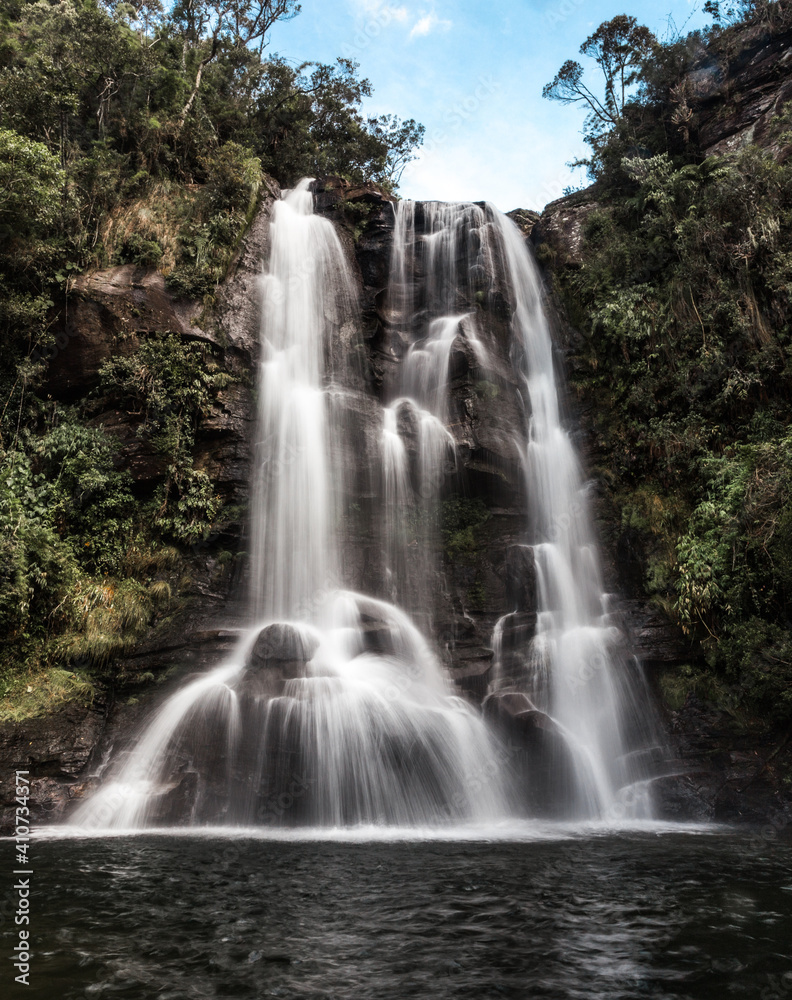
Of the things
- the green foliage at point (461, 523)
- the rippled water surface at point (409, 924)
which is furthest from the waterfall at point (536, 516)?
the rippled water surface at point (409, 924)

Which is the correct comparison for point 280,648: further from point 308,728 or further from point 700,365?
point 700,365

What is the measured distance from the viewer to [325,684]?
8.90 metres

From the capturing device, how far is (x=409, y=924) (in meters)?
4.18

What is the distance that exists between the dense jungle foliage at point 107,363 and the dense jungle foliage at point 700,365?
9135 mm

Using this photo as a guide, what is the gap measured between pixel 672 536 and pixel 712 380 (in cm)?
359

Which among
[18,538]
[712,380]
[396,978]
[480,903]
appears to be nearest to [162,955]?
[396,978]

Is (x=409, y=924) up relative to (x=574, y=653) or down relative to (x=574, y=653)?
down

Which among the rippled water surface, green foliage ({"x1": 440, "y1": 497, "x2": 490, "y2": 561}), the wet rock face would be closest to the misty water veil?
the wet rock face

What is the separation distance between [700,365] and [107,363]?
12709 mm

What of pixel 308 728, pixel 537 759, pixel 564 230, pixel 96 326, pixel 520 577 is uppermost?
pixel 564 230

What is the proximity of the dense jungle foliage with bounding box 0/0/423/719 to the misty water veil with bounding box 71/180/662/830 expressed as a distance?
1.67 metres

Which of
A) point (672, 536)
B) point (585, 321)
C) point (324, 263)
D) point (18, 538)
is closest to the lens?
A: point (18, 538)

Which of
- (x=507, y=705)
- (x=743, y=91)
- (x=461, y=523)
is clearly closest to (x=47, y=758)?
(x=507, y=705)

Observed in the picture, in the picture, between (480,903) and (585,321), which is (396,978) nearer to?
(480,903)
